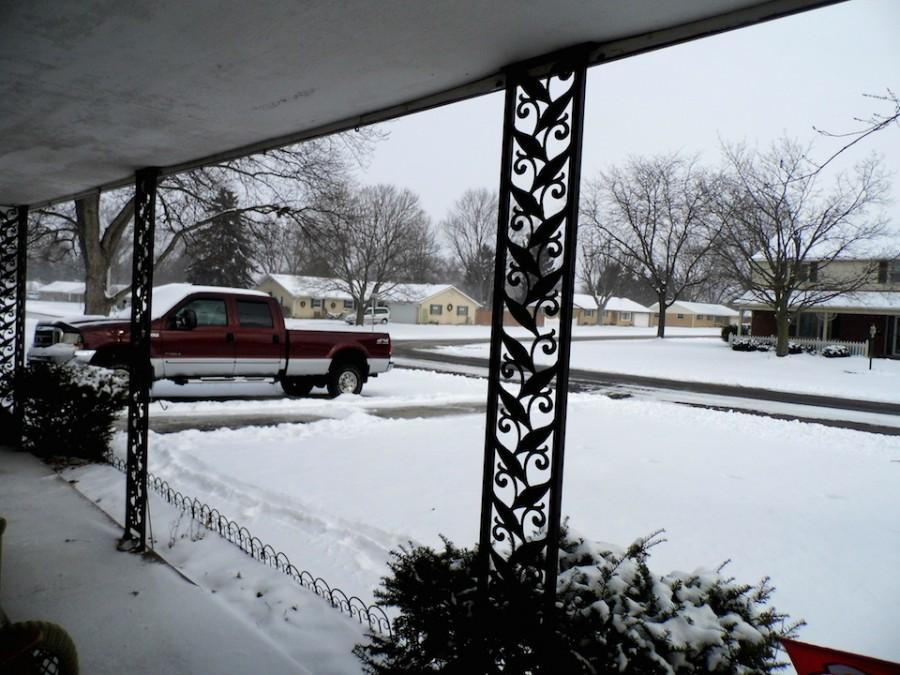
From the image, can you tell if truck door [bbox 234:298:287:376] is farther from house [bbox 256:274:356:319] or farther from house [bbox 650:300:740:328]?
house [bbox 650:300:740:328]

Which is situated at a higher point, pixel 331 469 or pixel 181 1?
pixel 181 1

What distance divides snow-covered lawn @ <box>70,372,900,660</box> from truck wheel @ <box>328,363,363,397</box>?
93.9 inches

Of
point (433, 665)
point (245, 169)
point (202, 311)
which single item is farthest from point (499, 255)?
point (245, 169)

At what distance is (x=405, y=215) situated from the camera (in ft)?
166

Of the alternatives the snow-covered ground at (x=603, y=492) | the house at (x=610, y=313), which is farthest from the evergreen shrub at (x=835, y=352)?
the house at (x=610, y=313)

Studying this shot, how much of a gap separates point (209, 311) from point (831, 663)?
11.4m

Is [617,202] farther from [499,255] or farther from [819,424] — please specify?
[499,255]

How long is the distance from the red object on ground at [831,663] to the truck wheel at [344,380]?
11594 mm

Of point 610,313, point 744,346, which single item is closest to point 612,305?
point 610,313

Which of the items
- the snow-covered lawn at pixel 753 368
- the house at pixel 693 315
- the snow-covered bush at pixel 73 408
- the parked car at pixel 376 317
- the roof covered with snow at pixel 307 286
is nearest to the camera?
the snow-covered bush at pixel 73 408

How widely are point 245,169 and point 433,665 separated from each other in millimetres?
19756

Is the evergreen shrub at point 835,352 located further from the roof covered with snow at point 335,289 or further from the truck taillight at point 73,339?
the truck taillight at point 73,339

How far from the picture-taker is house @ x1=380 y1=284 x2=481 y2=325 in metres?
61.5

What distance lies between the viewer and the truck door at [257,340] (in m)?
11.9
